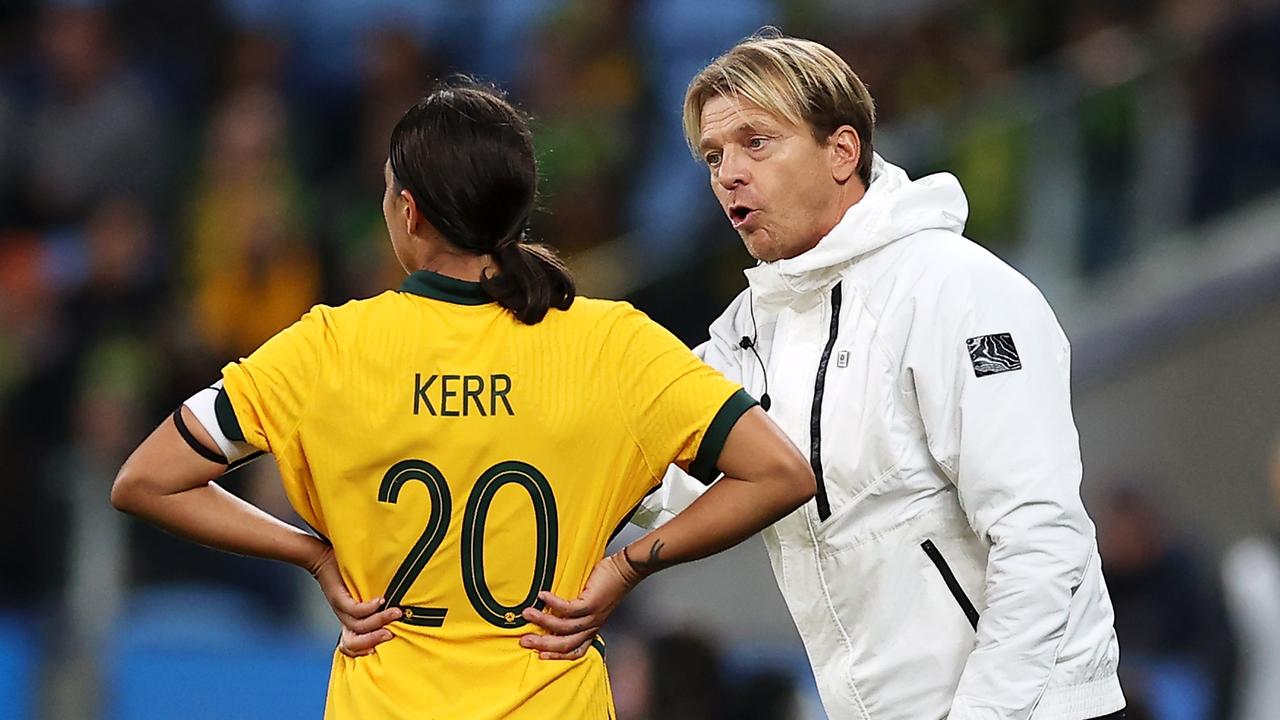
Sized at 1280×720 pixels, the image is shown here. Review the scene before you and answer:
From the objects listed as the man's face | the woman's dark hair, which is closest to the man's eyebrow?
the man's face

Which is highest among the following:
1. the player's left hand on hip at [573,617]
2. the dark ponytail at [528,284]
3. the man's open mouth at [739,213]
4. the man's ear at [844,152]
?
the man's ear at [844,152]

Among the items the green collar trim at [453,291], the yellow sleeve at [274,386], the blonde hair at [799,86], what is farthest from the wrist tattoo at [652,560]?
the blonde hair at [799,86]

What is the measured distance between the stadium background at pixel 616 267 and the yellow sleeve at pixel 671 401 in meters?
2.36

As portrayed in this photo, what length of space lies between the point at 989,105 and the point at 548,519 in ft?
17.5

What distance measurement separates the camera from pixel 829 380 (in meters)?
3.21

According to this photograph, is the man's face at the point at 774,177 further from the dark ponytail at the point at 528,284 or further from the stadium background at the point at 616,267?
the stadium background at the point at 616,267

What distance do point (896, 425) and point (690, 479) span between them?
17.9 inches

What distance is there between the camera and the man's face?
3.31 m

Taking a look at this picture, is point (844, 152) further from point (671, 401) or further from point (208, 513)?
point (208, 513)

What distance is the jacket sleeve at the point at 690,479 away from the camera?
3465mm

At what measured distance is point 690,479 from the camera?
345 cm

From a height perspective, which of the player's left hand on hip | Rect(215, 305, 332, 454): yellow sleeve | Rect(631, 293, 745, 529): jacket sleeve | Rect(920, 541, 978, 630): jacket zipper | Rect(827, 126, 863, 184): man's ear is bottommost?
Rect(920, 541, 978, 630): jacket zipper

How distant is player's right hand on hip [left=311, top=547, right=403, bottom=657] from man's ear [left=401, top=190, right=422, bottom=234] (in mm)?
538

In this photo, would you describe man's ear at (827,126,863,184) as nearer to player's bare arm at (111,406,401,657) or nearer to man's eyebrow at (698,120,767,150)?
man's eyebrow at (698,120,767,150)
